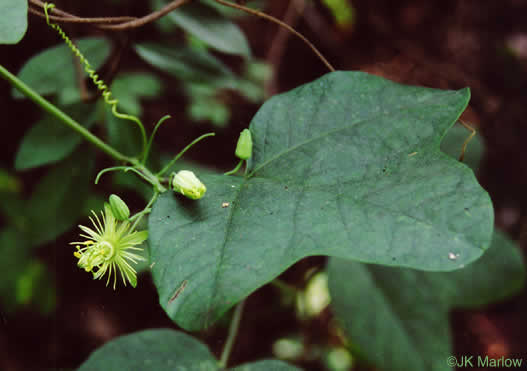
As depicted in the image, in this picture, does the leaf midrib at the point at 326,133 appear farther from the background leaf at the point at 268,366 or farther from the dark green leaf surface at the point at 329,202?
the background leaf at the point at 268,366

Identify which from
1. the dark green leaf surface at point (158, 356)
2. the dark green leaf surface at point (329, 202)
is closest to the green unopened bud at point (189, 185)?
the dark green leaf surface at point (329, 202)

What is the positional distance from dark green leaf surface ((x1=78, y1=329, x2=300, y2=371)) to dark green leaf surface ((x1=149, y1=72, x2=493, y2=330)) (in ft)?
1.26

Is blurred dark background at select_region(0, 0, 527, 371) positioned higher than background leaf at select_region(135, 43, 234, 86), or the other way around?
background leaf at select_region(135, 43, 234, 86)

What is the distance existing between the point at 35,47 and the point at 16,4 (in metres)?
0.66

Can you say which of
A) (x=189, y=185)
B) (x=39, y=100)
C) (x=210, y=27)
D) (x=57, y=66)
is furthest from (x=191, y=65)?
(x=189, y=185)

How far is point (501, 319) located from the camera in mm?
1772

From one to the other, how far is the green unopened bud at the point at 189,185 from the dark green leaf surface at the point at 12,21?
0.97 feet

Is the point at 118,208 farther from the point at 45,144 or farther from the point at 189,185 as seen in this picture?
the point at 45,144

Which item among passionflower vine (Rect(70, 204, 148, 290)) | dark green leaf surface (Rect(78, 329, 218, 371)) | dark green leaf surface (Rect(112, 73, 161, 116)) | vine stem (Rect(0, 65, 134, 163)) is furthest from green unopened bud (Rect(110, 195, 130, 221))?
dark green leaf surface (Rect(112, 73, 161, 116))

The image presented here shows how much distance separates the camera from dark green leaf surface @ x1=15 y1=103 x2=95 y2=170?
3.21 feet

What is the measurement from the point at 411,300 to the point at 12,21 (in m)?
1.08

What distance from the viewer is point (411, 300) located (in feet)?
3.81

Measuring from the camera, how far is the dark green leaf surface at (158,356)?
33.4 inches

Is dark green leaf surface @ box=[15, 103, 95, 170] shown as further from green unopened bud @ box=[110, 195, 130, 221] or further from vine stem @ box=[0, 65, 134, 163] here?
green unopened bud @ box=[110, 195, 130, 221]
